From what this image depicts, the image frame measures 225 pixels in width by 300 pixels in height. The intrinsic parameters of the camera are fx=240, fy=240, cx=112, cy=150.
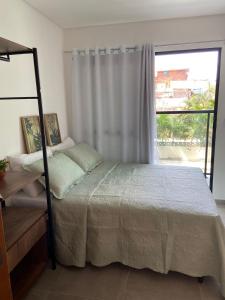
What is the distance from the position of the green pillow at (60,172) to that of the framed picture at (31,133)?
0.25 meters

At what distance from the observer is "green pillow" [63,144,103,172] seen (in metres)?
2.66

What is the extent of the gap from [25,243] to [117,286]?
2.57ft

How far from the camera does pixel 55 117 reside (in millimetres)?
2980

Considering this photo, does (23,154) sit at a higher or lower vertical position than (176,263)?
higher

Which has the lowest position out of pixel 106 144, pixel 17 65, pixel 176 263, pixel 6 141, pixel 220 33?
pixel 176 263

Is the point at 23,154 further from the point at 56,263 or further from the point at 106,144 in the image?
the point at 106,144

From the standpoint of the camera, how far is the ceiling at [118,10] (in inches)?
Result: 95.4

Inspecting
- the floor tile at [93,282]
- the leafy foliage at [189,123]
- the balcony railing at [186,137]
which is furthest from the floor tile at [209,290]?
the leafy foliage at [189,123]

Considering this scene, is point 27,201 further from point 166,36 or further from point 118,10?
point 166,36

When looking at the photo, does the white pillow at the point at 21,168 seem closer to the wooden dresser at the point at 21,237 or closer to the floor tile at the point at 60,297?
the wooden dresser at the point at 21,237

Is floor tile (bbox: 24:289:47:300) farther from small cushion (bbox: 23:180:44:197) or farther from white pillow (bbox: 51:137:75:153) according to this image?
white pillow (bbox: 51:137:75:153)

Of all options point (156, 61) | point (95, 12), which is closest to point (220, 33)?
point (156, 61)

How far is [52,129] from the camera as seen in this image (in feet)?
9.47

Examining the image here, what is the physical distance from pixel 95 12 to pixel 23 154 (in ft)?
5.74
